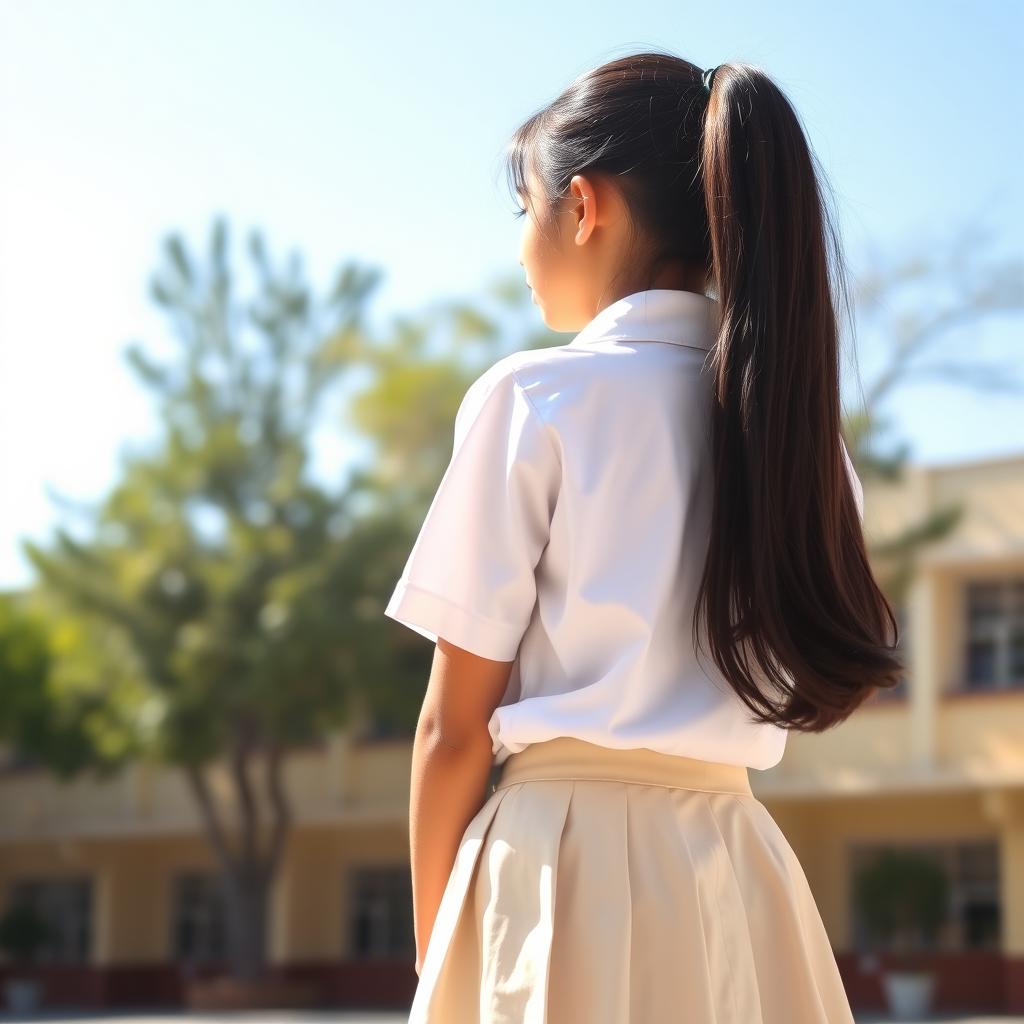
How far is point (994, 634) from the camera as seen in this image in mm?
19781

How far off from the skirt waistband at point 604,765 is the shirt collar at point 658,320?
38 centimetres

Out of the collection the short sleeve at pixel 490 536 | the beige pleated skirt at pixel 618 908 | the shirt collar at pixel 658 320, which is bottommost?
the beige pleated skirt at pixel 618 908

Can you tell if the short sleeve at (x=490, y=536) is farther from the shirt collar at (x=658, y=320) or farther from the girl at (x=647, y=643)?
the shirt collar at (x=658, y=320)

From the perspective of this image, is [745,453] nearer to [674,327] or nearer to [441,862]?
[674,327]

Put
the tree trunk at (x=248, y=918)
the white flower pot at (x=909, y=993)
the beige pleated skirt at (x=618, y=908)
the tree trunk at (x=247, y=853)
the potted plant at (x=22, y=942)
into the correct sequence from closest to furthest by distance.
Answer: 1. the beige pleated skirt at (x=618, y=908)
2. the white flower pot at (x=909, y=993)
3. the tree trunk at (x=248, y=918)
4. the tree trunk at (x=247, y=853)
5. the potted plant at (x=22, y=942)

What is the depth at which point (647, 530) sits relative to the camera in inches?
57.8

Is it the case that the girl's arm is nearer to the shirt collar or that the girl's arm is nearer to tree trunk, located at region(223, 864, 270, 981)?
the shirt collar

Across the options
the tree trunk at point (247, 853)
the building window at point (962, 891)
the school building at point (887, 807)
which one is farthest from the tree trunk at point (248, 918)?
the building window at point (962, 891)

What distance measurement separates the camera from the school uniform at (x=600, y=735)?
1378 millimetres

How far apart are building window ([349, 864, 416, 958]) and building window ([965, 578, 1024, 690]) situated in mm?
8500

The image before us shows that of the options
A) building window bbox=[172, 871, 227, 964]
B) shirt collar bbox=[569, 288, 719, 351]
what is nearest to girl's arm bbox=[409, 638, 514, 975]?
shirt collar bbox=[569, 288, 719, 351]

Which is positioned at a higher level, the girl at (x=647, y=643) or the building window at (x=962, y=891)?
the girl at (x=647, y=643)

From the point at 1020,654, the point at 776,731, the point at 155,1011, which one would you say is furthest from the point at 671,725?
the point at 155,1011

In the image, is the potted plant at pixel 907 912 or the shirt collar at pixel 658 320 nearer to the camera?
the shirt collar at pixel 658 320
